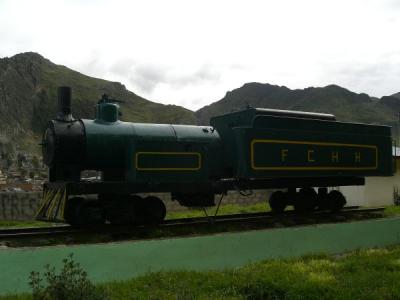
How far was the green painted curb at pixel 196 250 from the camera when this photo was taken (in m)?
6.87

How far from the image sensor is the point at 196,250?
27.1 feet

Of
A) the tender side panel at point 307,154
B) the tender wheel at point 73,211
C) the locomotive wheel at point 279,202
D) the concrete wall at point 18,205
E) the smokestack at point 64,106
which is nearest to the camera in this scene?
the tender wheel at point 73,211

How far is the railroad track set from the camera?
28.8 ft

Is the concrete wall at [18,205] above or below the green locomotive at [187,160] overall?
below

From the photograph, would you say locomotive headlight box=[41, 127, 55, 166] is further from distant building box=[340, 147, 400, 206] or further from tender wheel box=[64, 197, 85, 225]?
distant building box=[340, 147, 400, 206]

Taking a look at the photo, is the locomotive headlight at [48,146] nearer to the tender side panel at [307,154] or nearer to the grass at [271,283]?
the grass at [271,283]

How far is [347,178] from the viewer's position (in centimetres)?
1267

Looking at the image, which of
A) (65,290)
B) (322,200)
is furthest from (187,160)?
(65,290)

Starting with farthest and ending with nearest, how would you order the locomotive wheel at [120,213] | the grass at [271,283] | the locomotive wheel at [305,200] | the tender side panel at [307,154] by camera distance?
1. the locomotive wheel at [305,200]
2. the tender side panel at [307,154]
3. the locomotive wheel at [120,213]
4. the grass at [271,283]

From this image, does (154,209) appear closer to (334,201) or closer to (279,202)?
(279,202)

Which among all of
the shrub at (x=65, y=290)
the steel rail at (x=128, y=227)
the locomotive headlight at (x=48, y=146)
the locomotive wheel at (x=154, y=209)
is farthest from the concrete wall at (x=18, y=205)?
the shrub at (x=65, y=290)

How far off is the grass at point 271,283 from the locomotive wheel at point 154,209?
2.30m

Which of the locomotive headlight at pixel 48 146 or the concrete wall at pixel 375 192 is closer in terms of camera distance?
the locomotive headlight at pixel 48 146

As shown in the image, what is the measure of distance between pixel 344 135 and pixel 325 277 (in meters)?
5.56
